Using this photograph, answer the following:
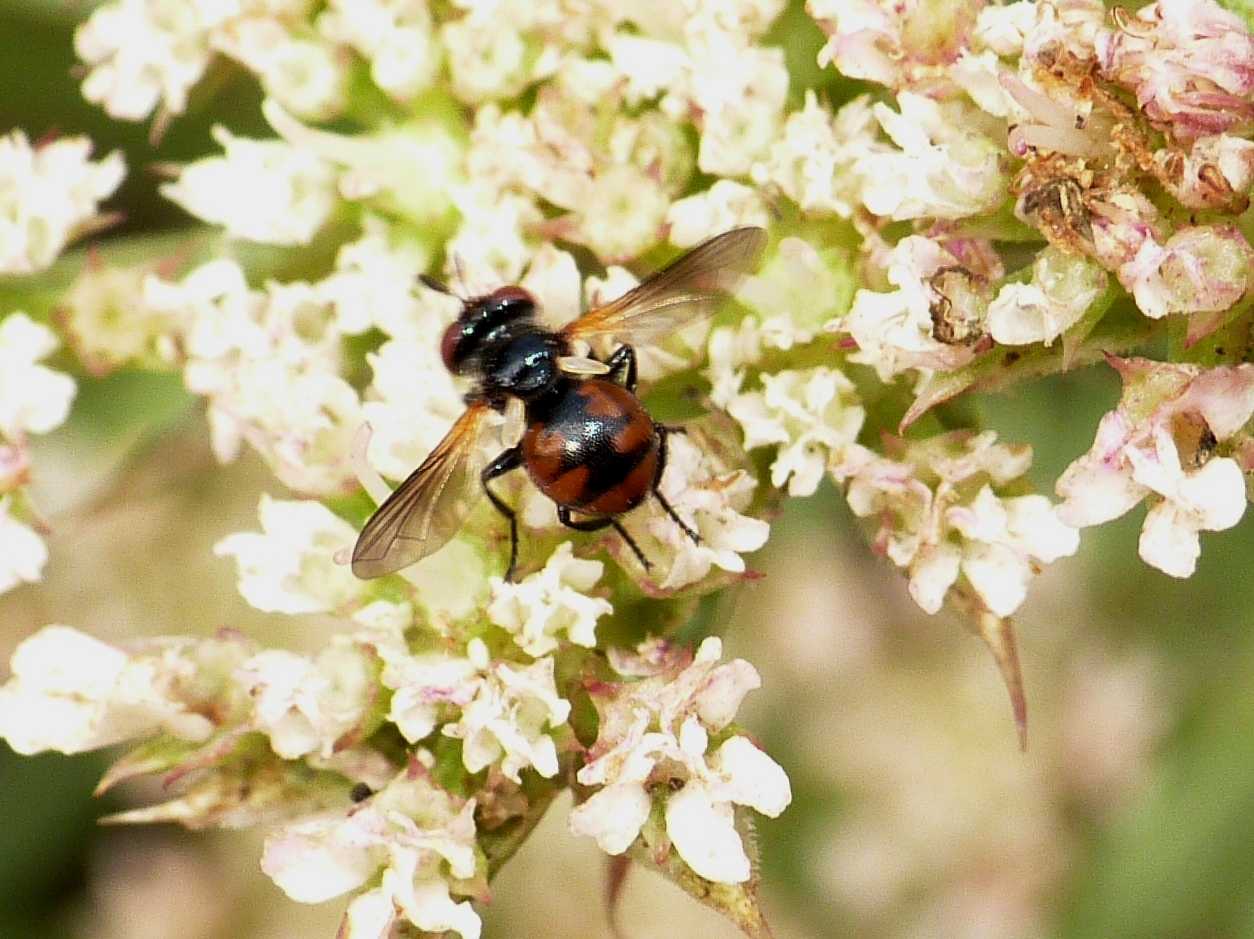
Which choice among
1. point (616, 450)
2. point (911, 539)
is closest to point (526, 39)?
point (616, 450)

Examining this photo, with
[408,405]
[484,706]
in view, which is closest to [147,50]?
[408,405]

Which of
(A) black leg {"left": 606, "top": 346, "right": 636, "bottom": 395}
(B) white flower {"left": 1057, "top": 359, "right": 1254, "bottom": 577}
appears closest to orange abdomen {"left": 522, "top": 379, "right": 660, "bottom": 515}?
(A) black leg {"left": 606, "top": 346, "right": 636, "bottom": 395}

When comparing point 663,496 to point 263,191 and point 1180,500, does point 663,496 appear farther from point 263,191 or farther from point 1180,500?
point 263,191

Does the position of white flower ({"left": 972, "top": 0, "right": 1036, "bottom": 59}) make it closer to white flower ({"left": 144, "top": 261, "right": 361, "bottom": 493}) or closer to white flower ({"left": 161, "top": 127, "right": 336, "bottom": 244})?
white flower ({"left": 144, "top": 261, "right": 361, "bottom": 493})

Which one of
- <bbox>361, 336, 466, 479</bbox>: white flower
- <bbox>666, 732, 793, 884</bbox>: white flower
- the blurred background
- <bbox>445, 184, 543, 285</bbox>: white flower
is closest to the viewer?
<bbox>666, 732, 793, 884</bbox>: white flower

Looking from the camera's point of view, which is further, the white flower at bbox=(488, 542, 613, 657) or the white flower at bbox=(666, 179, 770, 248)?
the white flower at bbox=(666, 179, 770, 248)

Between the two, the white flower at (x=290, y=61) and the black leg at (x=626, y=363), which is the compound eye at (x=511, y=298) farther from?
the white flower at (x=290, y=61)

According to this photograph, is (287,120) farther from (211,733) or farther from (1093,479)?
(1093,479)
